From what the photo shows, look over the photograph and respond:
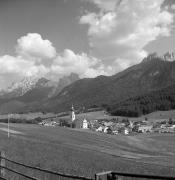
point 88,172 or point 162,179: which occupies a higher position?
point 162,179

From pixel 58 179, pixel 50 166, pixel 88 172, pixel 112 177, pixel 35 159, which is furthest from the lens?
pixel 35 159

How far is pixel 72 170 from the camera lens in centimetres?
1841

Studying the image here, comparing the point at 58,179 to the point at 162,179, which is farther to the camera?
the point at 58,179

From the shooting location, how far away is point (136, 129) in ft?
529

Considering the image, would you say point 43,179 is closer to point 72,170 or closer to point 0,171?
point 0,171

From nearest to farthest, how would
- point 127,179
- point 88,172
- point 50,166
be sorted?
point 127,179
point 88,172
point 50,166

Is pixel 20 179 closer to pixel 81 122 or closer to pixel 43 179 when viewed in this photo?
pixel 43 179

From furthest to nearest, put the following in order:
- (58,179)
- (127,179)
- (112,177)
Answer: (127,179) → (58,179) → (112,177)

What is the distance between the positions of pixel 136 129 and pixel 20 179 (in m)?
149

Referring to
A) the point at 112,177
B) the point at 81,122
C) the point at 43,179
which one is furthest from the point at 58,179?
the point at 81,122

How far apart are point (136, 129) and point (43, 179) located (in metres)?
149

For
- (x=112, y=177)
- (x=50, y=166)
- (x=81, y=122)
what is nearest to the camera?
(x=112, y=177)

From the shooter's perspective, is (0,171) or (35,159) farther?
(35,159)

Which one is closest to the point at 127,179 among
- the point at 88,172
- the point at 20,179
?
the point at 88,172
